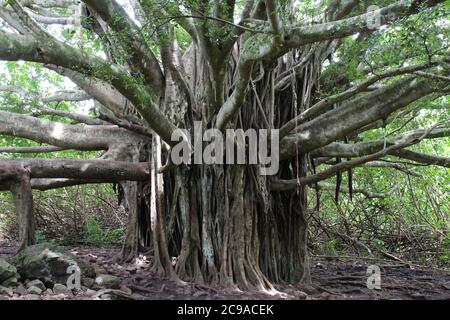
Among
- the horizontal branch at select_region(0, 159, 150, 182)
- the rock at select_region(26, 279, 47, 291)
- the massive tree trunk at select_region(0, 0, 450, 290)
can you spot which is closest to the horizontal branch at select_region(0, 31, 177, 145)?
the massive tree trunk at select_region(0, 0, 450, 290)

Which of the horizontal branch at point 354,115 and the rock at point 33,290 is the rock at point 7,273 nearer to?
the rock at point 33,290

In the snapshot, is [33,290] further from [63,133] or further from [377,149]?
[377,149]

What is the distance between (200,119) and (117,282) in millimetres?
1914

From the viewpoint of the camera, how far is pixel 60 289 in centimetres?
394

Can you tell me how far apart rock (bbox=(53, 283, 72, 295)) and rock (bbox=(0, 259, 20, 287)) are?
326mm

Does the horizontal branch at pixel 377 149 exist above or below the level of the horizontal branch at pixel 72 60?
below

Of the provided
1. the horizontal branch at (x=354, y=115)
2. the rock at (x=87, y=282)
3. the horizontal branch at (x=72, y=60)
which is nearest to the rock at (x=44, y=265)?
the rock at (x=87, y=282)

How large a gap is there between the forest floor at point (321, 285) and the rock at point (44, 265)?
11.7 inches

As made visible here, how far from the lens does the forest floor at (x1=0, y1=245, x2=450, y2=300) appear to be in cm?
440

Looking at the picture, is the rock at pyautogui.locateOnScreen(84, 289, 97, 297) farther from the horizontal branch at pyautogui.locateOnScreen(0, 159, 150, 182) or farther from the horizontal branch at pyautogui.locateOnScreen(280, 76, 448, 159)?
the horizontal branch at pyautogui.locateOnScreen(280, 76, 448, 159)

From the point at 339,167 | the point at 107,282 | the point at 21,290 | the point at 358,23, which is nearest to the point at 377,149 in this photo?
the point at 339,167

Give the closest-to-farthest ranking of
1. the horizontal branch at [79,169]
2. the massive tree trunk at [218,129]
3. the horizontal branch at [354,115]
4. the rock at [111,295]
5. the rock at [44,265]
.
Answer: the rock at [111,295], the rock at [44,265], the massive tree trunk at [218,129], the horizontal branch at [354,115], the horizontal branch at [79,169]

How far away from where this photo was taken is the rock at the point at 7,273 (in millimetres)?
3902
